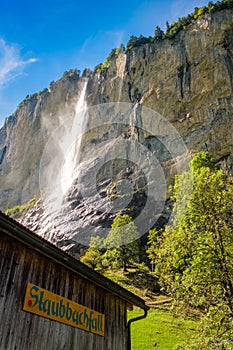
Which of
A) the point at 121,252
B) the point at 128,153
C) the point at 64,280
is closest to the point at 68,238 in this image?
the point at 121,252

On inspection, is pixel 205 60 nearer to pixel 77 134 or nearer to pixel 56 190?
pixel 77 134

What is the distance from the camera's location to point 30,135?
97.2 meters

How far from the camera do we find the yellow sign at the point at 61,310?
6.65 metres

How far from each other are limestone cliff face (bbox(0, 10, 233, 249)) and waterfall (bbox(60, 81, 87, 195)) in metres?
2.40

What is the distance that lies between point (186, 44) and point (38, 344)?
223ft

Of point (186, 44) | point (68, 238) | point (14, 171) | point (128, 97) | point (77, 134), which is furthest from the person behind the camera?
point (14, 171)

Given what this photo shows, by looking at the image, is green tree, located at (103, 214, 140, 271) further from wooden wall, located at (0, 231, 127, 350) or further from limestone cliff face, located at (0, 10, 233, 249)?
wooden wall, located at (0, 231, 127, 350)

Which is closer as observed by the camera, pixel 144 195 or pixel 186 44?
pixel 144 195

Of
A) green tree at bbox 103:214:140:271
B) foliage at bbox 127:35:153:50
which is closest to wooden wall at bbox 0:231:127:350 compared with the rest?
green tree at bbox 103:214:140:271

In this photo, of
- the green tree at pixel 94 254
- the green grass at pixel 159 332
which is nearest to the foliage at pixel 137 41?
the green tree at pixel 94 254

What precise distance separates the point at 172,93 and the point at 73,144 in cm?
2993

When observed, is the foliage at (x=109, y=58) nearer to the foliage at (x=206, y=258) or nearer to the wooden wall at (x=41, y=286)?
the foliage at (x=206, y=258)

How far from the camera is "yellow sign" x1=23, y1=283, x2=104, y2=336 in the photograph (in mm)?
6649

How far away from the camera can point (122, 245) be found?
143 ft
